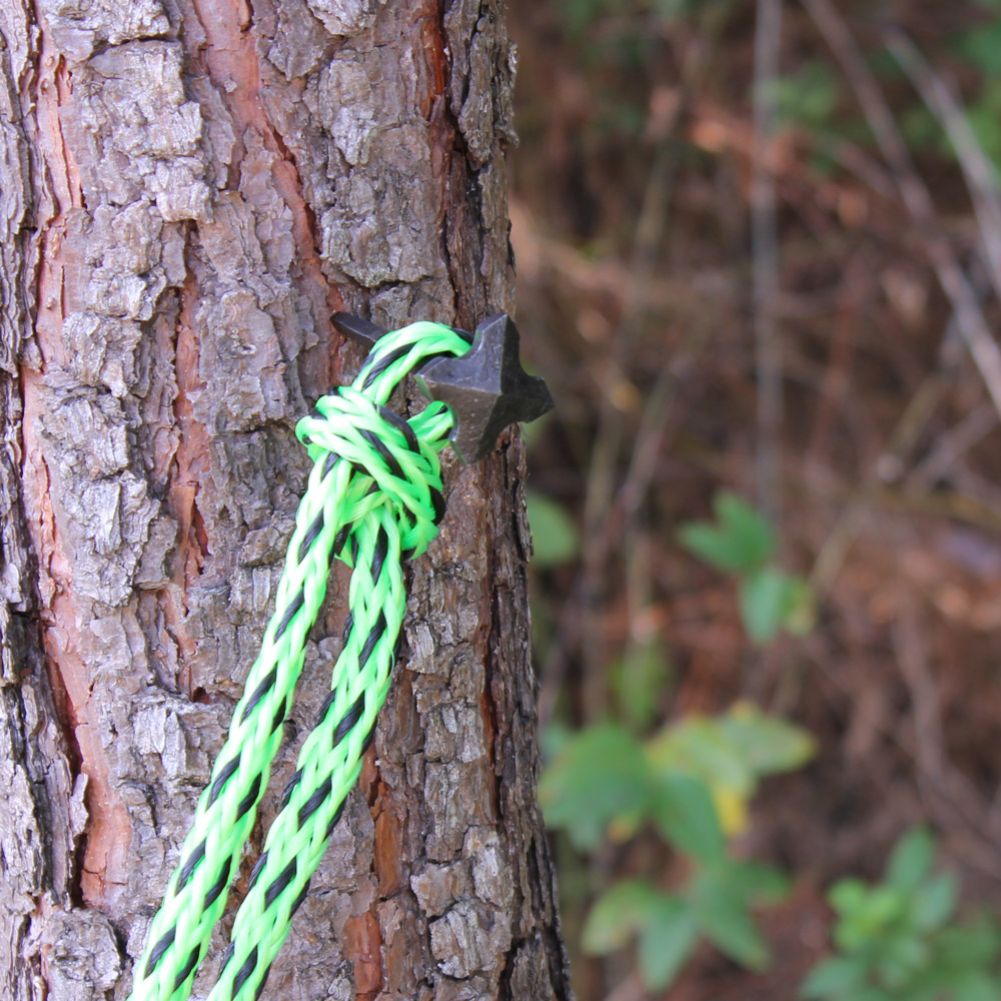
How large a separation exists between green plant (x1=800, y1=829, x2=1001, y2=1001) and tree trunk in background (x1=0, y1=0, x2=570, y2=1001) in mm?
1268

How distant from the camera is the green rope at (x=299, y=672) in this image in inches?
17.3

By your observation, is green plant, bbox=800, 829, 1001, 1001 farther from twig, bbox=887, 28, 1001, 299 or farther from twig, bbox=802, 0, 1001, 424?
twig, bbox=887, 28, 1001, 299

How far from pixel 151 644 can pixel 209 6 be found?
29 cm

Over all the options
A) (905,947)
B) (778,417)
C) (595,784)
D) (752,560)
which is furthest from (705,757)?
(778,417)

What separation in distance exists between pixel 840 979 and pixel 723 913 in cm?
20

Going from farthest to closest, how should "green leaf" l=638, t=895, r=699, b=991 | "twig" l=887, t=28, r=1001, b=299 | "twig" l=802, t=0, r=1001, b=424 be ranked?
1. "twig" l=802, t=0, r=1001, b=424
2. "twig" l=887, t=28, r=1001, b=299
3. "green leaf" l=638, t=895, r=699, b=991

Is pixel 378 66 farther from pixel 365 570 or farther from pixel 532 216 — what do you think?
pixel 532 216

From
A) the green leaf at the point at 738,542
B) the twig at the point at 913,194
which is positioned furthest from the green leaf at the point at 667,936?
the twig at the point at 913,194

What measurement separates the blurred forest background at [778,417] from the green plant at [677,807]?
0.40 metres

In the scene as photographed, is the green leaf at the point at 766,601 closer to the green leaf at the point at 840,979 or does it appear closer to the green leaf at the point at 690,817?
the green leaf at the point at 690,817

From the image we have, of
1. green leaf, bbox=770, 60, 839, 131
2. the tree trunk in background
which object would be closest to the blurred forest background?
green leaf, bbox=770, 60, 839, 131

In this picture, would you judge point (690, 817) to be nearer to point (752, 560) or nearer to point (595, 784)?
point (595, 784)

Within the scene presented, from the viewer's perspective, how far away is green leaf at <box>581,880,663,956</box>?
164 centimetres

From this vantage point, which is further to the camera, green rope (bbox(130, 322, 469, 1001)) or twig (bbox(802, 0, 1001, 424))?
twig (bbox(802, 0, 1001, 424))
